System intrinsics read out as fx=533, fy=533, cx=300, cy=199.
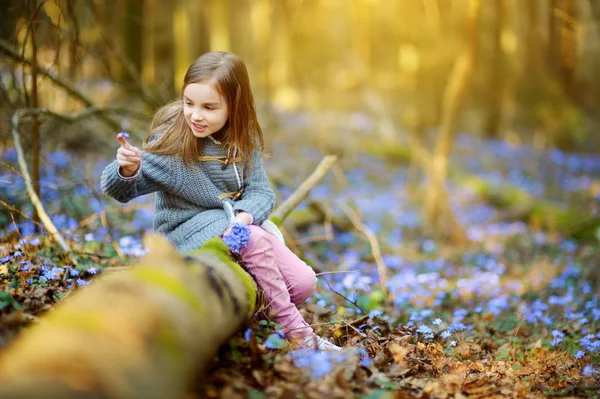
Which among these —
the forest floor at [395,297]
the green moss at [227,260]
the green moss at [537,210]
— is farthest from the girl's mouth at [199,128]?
the green moss at [537,210]

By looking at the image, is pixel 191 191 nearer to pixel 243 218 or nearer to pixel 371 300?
pixel 243 218

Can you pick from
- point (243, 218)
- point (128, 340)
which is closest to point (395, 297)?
point (243, 218)

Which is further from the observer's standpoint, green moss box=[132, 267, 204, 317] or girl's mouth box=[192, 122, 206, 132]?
girl's mouth box=[192, 122, 206, 132]

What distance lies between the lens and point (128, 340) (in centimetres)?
161

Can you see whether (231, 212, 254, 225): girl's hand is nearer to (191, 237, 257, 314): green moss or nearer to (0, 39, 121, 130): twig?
(191, 237, 257, 314): green moss

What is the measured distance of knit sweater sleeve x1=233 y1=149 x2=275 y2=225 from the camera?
9.58 ft

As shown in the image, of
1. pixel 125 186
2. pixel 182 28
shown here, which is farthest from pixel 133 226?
pixel 182 28

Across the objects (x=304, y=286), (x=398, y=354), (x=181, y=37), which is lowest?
(x=398, y=354)

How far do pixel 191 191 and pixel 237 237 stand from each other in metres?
0.44

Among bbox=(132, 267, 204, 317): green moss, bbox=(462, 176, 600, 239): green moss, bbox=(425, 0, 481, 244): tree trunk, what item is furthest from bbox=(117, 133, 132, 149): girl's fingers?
bbox=(462, 176, 600, 239): green moss

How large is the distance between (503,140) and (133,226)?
12.9 meters

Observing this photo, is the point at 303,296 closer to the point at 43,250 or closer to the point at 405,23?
the point at 43,250

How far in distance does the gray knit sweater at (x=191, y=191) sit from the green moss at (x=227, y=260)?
242 mm

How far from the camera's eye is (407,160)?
12.6 metres
